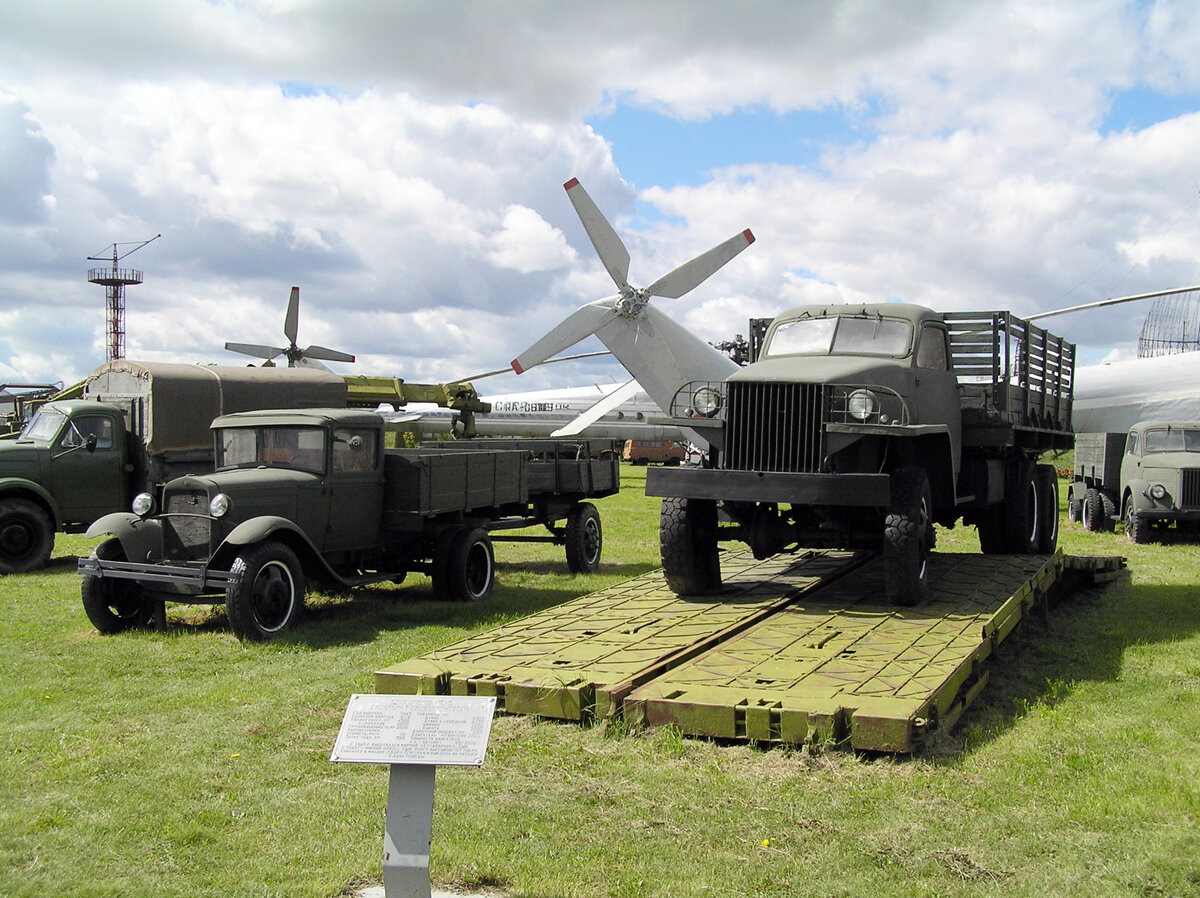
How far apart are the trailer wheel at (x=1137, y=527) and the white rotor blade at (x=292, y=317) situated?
2446 centimetres

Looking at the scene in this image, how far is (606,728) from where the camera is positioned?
5.76 metres

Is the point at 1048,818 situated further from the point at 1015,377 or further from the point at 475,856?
the point at 1015,377

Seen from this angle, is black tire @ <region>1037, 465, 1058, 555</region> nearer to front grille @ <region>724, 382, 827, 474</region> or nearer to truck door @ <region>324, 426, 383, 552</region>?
front grille @ <region>724, 382, 827, 474</region>

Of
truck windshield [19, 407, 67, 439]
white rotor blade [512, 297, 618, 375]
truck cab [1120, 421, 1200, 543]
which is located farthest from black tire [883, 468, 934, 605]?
white rotor blade [512, 297, 618, 375]

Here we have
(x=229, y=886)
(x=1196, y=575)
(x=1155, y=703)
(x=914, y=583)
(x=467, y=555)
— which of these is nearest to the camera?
(x=229, y=886)

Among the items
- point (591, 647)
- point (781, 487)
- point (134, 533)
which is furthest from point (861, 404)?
point (134, 533)

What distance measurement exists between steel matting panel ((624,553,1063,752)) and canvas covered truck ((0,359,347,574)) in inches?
365

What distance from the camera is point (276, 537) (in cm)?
914

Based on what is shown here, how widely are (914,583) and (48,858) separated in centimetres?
591

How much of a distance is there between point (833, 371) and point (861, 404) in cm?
40

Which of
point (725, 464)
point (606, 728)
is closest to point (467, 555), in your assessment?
point (725, 464)

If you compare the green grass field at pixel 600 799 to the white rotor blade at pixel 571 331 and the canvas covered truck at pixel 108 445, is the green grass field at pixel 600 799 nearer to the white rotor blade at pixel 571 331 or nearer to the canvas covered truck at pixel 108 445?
the canvas covered truck at pixel 108 445

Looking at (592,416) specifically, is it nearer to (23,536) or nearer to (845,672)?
(23,536)

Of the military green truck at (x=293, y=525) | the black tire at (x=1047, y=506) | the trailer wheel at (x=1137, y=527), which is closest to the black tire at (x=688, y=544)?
the military green truck at (x=293, y=525)
